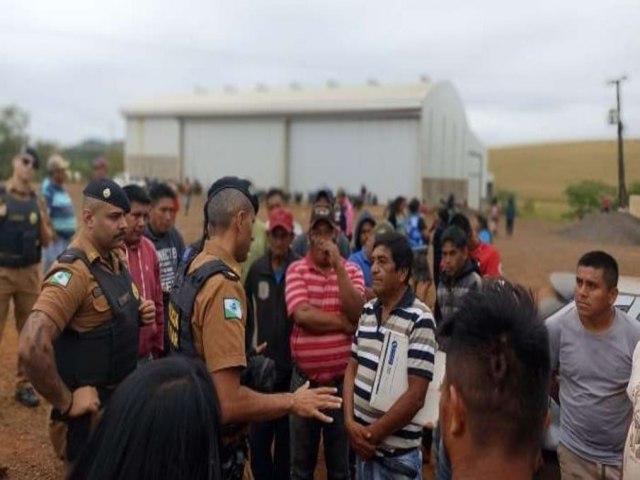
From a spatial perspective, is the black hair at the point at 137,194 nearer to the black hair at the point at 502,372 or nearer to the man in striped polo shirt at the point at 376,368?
the man in striped polo shirt at the point at 376,368

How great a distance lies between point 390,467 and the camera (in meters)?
3.24

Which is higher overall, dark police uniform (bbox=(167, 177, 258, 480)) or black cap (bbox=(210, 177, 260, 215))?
black cap (bbox=(210, 177, 260, 215))

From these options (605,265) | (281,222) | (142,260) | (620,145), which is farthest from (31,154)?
Result: (620,145)

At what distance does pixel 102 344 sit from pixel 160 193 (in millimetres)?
2060

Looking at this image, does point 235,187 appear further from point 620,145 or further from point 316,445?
point 620,145

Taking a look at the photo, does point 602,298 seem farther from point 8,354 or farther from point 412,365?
point 8,354

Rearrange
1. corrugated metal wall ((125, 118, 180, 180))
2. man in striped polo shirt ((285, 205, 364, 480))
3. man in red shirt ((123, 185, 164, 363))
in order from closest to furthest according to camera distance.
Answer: man in striped polo shirt ((285, 205, 364, 480)) → man in red shirt ((123, 185, 164, 363)) → corrugated metal wall ((125, 118, 180, 180))

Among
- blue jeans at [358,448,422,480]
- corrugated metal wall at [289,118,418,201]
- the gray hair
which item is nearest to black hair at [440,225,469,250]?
blue jeans at [358,448,422,480]

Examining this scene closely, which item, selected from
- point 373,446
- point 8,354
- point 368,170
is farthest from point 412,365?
point 368,170

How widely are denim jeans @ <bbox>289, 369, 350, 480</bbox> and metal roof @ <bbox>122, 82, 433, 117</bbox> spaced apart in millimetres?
29568

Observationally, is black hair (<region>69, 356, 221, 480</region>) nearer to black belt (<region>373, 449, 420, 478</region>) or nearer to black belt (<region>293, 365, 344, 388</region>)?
black belt (<region>373, 449, 420, 478</region>)

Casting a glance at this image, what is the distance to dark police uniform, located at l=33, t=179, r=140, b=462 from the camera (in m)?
2.71

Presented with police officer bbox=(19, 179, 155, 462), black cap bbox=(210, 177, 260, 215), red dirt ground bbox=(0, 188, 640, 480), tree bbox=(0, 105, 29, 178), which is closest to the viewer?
police officer bbox=(19, 179, 155, 462)

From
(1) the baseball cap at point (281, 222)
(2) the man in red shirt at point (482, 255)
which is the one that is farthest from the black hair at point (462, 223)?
(1) the baseball cap at point (281, 222)
